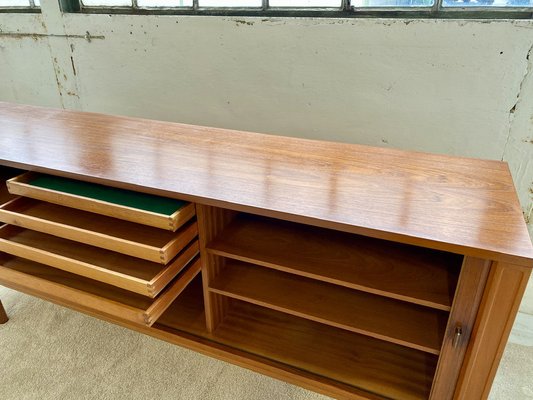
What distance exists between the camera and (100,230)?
106 cm

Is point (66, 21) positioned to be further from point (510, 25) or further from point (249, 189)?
point (510, 25)

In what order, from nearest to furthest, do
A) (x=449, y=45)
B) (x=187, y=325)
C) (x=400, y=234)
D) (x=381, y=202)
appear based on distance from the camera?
(x=400, y=234)
(x=381, y=202)
(x=187, y=325)
(x=449, y=45)

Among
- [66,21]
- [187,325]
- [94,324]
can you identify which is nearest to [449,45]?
[187,325]

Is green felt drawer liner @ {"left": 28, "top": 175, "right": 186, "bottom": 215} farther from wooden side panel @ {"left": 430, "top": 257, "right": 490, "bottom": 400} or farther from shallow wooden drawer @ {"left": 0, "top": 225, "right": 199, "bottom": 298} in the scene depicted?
wooden side panel @ {"left": 430, "top": 257, "right": 490, "bottom": 400}

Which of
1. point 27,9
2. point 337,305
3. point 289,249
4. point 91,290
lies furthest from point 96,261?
point 27,9

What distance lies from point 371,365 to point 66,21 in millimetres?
1832

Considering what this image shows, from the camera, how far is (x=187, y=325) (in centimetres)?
116

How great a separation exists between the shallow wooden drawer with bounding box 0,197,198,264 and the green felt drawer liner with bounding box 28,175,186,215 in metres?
0.07

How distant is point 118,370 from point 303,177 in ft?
2.51

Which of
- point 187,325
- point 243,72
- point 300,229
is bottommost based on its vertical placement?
point 187,325

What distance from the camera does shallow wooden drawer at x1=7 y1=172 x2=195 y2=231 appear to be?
910 millimetres

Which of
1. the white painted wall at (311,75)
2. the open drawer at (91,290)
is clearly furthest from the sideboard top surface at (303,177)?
the white painted wall at (311,75)

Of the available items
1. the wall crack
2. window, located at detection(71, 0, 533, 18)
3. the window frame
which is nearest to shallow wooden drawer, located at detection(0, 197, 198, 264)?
window, located at detection(71, 0, 533, 18)

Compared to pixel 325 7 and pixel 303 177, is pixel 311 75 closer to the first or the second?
pixel 325 7
